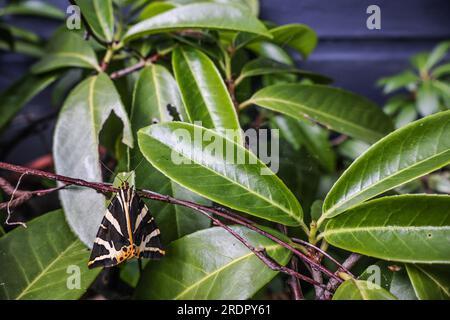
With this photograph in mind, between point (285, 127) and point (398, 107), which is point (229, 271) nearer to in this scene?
point (285, 127)

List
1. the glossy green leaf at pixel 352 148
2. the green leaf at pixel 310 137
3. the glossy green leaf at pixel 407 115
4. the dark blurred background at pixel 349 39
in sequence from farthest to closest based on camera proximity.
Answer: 1. the dark blurred background at pixel 349 39
2. the glossy green leaf at pixel 407 115
3. the glossy green leaf at pixel 352 148
4. the green leaf at pixel 310 137

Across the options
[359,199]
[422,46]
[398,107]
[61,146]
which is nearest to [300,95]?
[359,199]

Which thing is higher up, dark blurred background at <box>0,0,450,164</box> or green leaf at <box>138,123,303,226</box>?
dark blurred background at <box>0,0,450,164</box>

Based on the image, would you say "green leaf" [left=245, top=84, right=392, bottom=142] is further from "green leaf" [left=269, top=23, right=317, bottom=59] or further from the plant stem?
the plant stem

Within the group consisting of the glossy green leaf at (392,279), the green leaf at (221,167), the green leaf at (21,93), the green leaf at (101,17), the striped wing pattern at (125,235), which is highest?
the green leaf at (101,17)

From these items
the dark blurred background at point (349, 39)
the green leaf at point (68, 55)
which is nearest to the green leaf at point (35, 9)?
the dark blurred background at point (349, 39)

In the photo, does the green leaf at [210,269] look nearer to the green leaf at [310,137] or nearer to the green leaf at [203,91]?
the green leaf at [203,91]

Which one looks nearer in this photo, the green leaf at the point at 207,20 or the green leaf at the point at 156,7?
the green leaf at the point at 207,20

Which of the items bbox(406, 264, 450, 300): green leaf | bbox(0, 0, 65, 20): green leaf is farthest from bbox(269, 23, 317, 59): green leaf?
bbox(0, 0, 65, 20): green leaf
